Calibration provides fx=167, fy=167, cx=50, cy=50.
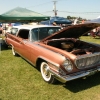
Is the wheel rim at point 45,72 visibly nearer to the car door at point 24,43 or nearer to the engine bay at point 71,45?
the engine bay at point 71,45

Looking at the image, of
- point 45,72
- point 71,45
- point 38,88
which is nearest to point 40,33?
point 71,45

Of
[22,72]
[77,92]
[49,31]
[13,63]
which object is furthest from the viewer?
[13,63]

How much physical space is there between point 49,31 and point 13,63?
187cm

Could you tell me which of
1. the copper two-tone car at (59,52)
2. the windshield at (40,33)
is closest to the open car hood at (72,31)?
the copper two-tone car at (59,52)

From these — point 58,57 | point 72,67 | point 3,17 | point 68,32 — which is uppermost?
point 3,17

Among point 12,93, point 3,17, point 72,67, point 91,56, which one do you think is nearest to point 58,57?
point 72,67

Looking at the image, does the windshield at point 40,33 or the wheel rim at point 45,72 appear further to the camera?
the windshield at point 40,33

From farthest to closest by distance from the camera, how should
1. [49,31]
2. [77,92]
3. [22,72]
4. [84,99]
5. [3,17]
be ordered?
1. [3,17]
2. [49,31]
3. [22,72]
4. [77,92]
5. [84,99]

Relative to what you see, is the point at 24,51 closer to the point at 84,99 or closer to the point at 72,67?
the point at 72,67

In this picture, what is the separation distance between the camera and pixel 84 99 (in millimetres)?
3645

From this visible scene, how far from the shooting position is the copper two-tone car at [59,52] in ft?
12.5

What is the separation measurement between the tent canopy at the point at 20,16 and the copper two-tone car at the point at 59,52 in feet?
10.5

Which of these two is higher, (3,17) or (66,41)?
(3,17)

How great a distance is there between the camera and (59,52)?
4.13m
